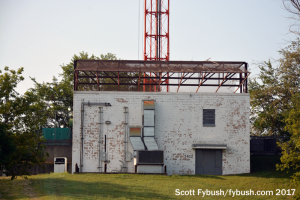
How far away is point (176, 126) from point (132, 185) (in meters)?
8.75

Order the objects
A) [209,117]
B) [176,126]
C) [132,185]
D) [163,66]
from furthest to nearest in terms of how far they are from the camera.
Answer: [163,66] < [209,117] < [176,126] < [132,185]

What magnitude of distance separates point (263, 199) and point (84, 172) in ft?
43.7

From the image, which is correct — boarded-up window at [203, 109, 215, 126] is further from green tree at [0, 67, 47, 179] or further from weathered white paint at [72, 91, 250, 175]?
green tree at [0, 67, 47, 179]

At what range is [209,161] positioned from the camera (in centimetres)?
2878

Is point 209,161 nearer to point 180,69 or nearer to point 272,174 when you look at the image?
point 272,174

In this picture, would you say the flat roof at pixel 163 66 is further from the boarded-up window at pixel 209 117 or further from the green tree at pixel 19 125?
the green tree at pixel 19 125

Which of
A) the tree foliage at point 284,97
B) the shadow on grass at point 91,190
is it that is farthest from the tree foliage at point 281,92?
the shadow on grass at point 91,190

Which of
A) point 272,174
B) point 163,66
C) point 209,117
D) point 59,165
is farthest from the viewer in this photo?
point 163,66

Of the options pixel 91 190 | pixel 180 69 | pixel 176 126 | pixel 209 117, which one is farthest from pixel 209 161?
pixel 91 190

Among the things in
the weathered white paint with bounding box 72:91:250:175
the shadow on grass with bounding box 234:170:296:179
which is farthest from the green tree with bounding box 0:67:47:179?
the shadow on grass with bounding box 234:170:296:179

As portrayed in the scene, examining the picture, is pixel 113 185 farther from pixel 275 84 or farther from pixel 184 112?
pixel 275 84

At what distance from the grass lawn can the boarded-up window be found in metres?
4.67

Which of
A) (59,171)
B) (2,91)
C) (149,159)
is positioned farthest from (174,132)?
(2,91)

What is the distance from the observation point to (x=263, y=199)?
19719 millimetres
